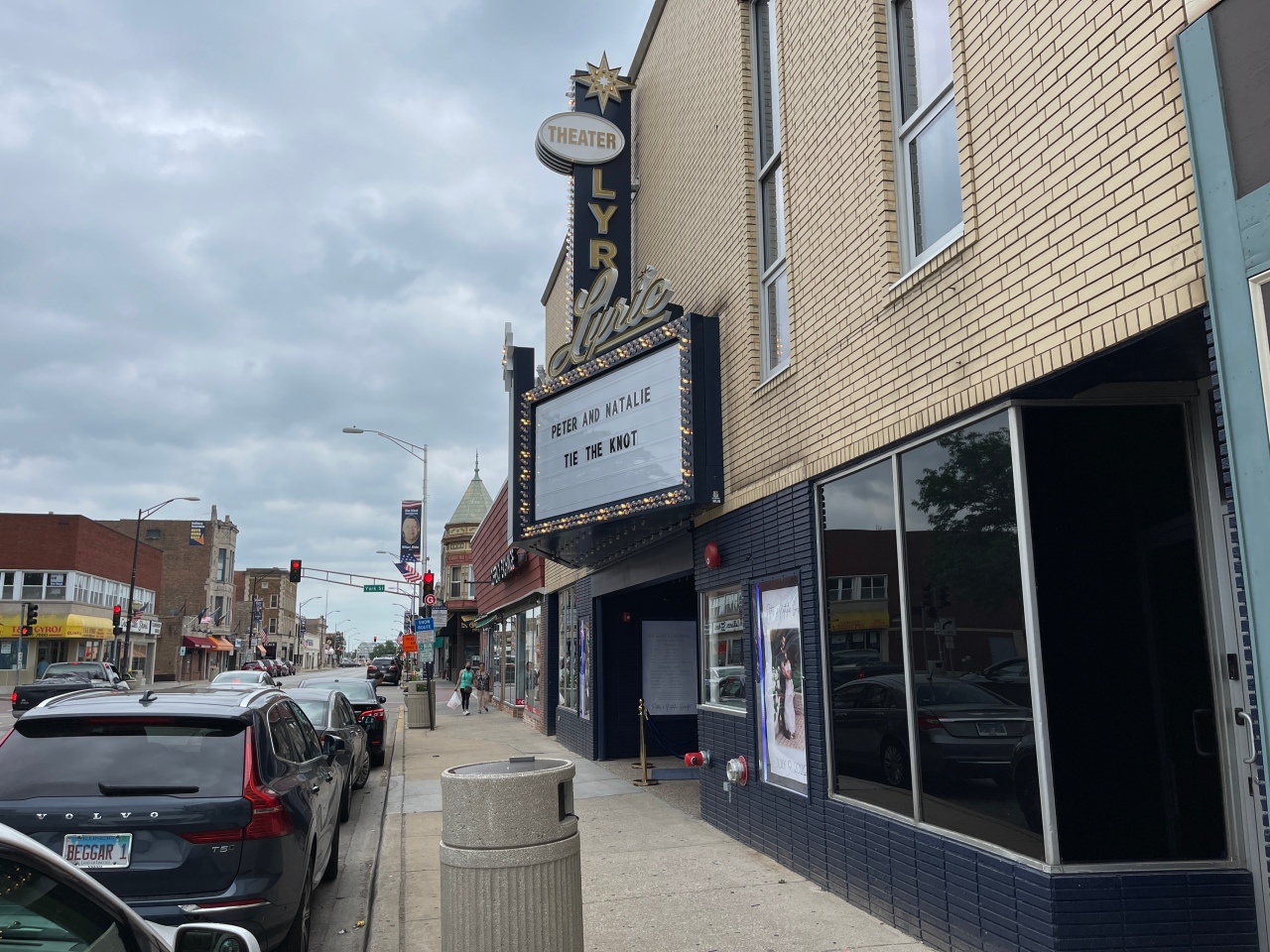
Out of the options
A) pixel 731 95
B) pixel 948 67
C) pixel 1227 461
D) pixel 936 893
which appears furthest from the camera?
pixel 731 95

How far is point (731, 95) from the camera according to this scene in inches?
403

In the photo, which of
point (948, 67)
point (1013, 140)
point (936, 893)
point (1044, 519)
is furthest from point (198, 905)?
point (948, 67)

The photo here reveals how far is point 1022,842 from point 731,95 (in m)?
7.78

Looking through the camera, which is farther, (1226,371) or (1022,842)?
(1022,842)

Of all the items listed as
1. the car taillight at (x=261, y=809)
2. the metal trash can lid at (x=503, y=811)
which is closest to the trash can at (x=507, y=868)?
the metal trash can lid at (x=503, y=811)

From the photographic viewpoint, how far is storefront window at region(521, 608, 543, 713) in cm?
2142

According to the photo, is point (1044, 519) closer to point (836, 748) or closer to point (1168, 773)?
point (1168, 773)

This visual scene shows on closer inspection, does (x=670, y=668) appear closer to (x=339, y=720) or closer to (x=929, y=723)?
(x=339, y=720)

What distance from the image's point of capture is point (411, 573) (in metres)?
39.4

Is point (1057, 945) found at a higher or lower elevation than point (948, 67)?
lower

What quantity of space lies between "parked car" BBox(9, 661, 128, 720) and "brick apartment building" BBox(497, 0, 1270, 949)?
78.3ft

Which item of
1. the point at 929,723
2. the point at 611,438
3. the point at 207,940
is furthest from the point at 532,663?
the point at 207,940

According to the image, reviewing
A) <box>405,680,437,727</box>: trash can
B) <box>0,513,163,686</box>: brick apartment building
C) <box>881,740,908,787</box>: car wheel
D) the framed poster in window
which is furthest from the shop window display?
<box>0,513,163,686</box>: brick apartment building

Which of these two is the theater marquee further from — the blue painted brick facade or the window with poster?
the window with poster
